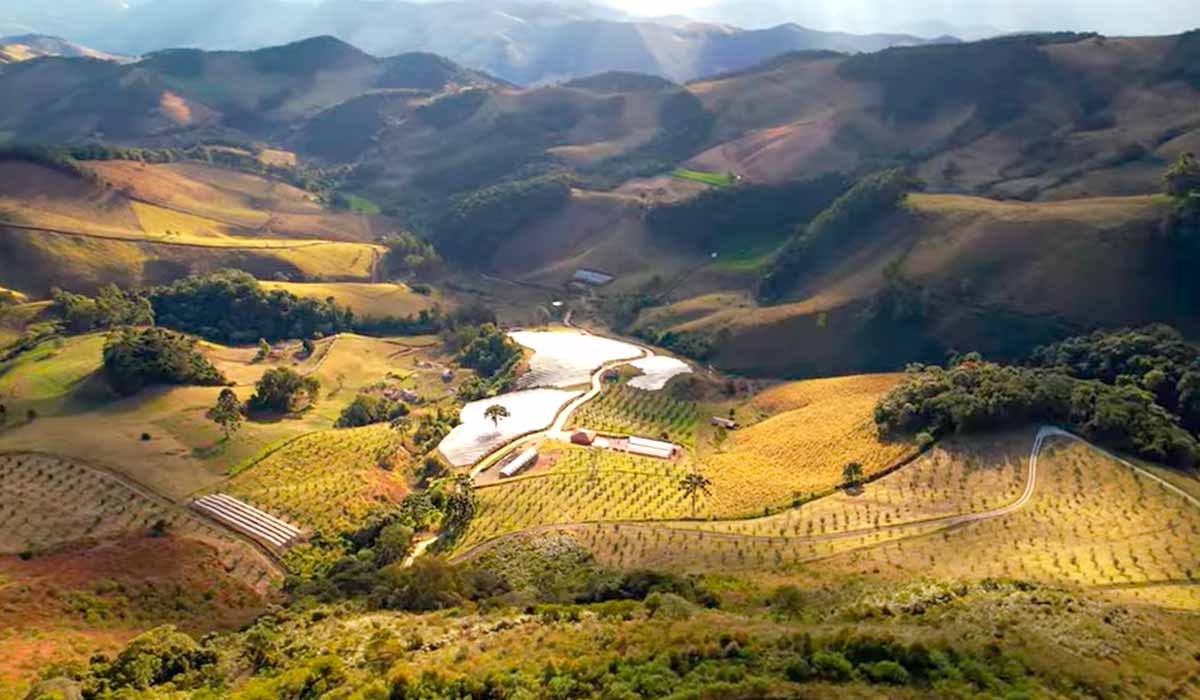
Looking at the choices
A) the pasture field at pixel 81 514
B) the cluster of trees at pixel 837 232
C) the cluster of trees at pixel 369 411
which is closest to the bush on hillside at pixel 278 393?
the cluster of trees at pixel 369 411

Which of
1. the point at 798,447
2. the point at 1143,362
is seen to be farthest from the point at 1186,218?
the point at 798,447

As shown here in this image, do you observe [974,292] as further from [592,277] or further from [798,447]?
[592,277]

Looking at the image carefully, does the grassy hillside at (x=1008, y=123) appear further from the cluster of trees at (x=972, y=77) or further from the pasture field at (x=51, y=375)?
the pasture field at (x=51, y=375)

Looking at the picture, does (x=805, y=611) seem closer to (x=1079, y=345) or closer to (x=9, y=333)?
(x=1079, y=345)

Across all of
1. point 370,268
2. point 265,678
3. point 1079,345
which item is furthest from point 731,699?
point 370,268

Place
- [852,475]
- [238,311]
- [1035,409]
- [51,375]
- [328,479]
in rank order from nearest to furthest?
1. [852,475]
2. [1035,409]
3. [328,479]
4. [51,375]
5. [238,311]

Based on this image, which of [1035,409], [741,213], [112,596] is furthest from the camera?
[741,213]
